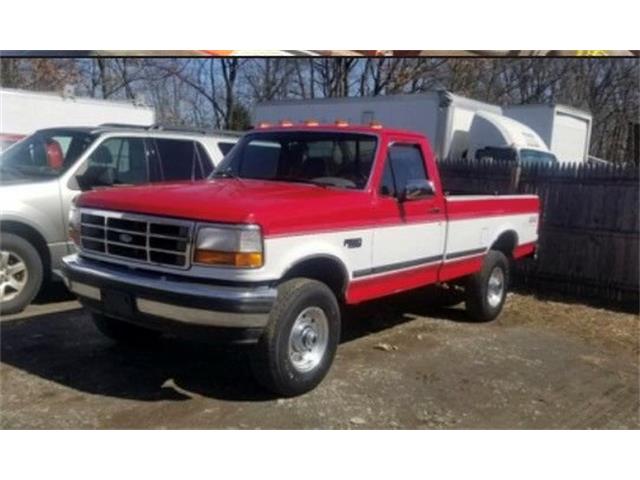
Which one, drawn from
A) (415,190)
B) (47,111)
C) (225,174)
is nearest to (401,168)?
(415,190)

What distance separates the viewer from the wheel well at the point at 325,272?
15.7 ft

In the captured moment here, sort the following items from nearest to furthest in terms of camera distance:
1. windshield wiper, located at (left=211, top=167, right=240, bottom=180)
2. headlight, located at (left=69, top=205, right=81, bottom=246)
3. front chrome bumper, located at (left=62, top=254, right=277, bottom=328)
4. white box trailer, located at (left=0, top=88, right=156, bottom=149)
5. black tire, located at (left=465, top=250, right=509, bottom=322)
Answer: front chrome bumper, located at (left=62, top=254, right=277, bottom=328), headlight, located at (left=69, top=205, right=81, bottom=246), windshield wiper, located at (left=211, top=167, right=240, bottom=180), black tire, located at (left=465, top=250, right=509, bottom=322), white box trailer, located at (left=0, top=88, right=156, bottom=149)

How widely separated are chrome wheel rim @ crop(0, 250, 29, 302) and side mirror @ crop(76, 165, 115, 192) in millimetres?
1006

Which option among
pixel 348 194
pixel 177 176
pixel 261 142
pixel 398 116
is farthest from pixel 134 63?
pixel 348 194

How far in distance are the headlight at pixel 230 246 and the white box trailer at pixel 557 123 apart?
13.2 m

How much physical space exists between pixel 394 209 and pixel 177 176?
3348mm

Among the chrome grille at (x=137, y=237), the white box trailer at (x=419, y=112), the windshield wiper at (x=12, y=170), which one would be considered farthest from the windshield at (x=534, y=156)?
the chrome grille at (x=137, y=237)

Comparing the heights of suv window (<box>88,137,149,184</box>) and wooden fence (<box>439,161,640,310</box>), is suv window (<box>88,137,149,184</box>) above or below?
above

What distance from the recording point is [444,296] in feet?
29.0

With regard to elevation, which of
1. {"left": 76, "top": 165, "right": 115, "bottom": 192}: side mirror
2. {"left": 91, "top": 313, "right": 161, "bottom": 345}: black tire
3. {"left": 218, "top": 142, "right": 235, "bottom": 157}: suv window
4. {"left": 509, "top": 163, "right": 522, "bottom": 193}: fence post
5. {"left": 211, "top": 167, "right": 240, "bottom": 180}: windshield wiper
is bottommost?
{"left": 91, "top": 313, "right": 161, "bottom": 345}: black tire

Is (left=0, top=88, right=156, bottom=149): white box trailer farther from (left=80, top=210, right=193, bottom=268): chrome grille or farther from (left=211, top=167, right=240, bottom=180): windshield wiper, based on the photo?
(left=80, top=210, right=193, bottom=268): chrome grille

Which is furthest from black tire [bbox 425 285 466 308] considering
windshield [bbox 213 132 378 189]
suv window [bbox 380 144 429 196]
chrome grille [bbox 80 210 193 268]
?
chrome grille [bbox 80 210 193 268]

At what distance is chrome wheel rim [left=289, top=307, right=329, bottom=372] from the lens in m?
4.76

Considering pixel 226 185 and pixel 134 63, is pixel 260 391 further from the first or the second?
pixel 134 63
